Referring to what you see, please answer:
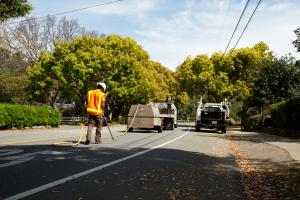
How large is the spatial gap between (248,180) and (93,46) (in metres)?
40.3

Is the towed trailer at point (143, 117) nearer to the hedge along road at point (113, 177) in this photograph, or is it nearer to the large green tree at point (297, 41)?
the large green tree at point (297, 41)

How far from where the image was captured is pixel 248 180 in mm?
9016

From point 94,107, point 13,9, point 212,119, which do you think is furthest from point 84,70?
point 94,107

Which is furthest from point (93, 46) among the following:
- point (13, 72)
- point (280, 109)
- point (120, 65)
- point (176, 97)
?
point (176, 97)

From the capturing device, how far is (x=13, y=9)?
25.6 m

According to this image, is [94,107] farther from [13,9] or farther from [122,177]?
[13,9]

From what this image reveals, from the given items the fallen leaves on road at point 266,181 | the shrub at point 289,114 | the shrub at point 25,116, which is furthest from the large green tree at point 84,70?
the fallen leaves on road at point 266,181

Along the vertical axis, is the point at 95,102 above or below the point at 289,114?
below

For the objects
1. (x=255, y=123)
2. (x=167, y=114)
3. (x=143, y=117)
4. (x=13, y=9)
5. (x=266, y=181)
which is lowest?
(x=266, y=181)

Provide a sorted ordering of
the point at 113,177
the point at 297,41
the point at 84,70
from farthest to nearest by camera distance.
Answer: the point at 84,70, the point at 297,41, the point at 113,177

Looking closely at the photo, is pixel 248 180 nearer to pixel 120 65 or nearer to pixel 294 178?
pixel 294 178

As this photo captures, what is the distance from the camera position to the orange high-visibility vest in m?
14.0

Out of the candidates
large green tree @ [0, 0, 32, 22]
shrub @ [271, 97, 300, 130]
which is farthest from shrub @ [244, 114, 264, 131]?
large green tree @ [0, 0, 32, 22]

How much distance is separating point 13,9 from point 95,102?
13872mm
